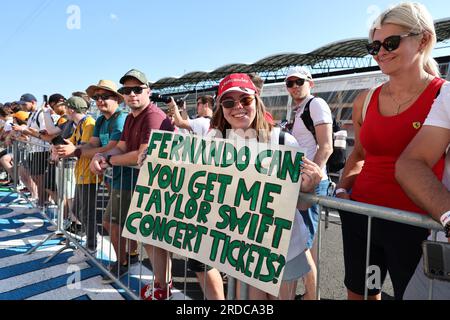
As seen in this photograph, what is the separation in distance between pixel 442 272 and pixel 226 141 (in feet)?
3.83

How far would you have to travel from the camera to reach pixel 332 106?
1099 cm

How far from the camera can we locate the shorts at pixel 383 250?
1609 mm

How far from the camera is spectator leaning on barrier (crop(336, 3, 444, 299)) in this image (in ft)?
5.32

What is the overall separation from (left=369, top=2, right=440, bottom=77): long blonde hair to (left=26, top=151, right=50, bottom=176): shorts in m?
5.31

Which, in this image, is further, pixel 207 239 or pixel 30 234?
pixel 30 234

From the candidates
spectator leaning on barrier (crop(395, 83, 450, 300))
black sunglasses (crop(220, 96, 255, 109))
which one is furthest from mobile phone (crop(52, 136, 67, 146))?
Answer: spectator leaning on barrier (crop(395, 83, 450, 300))

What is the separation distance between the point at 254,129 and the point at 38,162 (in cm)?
→ 510

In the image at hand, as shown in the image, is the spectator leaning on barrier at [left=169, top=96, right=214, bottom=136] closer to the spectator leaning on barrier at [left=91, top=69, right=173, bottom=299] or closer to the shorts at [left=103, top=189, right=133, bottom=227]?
the spectator leaning on barrier at [left=91, top=69, right=173, bottom=299]

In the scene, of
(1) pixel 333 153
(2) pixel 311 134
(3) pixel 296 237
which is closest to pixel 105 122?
(2) pixel 311 134

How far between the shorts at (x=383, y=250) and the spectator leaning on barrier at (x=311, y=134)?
2.24 ft

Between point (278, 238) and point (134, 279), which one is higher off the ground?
point (278, 238)
